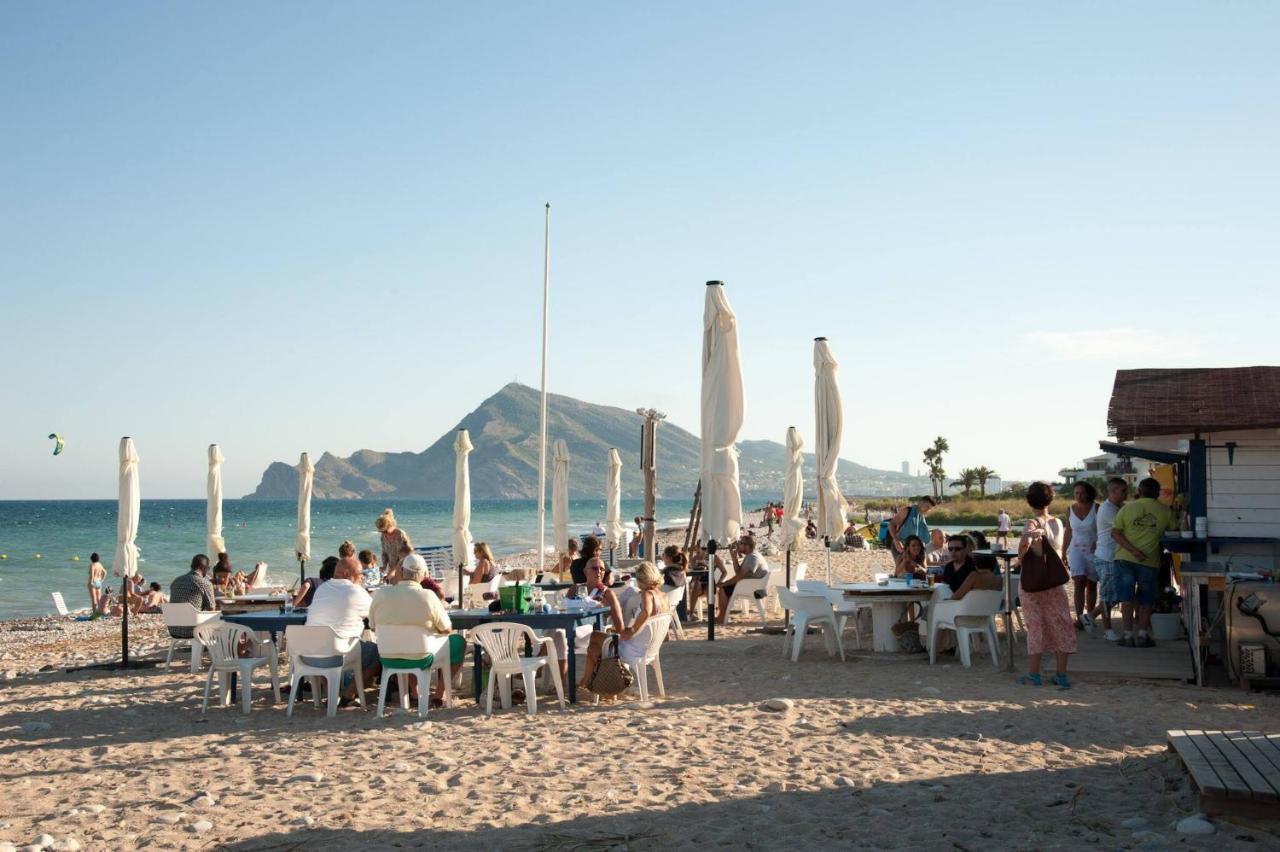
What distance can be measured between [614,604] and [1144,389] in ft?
18.9

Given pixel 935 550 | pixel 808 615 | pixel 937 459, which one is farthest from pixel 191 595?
pixel 937 459

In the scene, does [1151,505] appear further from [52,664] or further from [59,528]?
[59,528]

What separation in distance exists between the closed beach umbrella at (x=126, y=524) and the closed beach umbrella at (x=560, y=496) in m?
6.15

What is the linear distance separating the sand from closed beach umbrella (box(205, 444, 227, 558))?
237 inches

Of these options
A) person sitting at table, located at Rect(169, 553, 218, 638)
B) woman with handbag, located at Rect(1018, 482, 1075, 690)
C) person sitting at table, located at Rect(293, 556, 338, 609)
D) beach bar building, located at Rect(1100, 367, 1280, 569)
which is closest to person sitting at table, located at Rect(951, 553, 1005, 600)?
woman with handbag, located at Rect(1018, 482, 1075, 690)

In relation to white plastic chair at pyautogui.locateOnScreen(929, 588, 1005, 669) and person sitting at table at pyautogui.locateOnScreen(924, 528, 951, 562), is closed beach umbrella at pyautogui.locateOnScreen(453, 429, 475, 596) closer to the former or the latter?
person sitting at table at pyautogui.locateOnScreen(924, 528, 951, 562)

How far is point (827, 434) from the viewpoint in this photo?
11.8m

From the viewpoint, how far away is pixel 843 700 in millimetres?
7398

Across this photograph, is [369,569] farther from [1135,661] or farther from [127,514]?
[1135,661]

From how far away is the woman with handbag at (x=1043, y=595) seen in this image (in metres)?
7.67

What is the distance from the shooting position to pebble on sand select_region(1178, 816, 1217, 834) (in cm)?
423

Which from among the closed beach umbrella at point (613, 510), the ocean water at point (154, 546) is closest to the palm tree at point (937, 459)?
the ocean water at point (154, 546)

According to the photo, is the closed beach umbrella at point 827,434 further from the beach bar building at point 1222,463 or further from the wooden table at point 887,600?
the beach bar building at point 1222,463

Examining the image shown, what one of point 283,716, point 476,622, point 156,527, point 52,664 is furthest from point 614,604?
point 156,527
